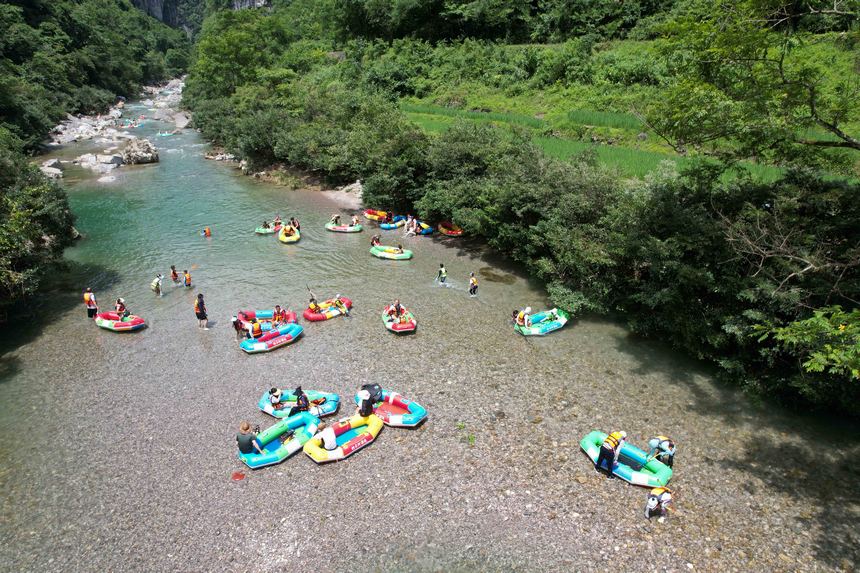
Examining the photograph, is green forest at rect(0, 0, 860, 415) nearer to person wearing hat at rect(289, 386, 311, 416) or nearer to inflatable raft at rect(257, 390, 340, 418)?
inflatable raft at rect(257, 390, 340, 418)

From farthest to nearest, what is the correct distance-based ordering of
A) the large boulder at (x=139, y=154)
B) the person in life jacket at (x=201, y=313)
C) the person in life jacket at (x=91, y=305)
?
the large boulder at (x=139, y=154) < the person in life jacket at (x=91, y=305) < the person in life jacket at (x=201, y=313)

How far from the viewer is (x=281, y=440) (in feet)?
47.2

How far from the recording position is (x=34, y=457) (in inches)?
540

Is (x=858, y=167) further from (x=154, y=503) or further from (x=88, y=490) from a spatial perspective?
(x=88, y=490)

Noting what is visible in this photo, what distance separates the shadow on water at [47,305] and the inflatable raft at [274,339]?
841cm

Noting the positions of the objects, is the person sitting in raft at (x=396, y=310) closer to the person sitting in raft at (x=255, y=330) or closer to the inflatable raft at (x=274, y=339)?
the inflatable raft at (x=274, y=339)

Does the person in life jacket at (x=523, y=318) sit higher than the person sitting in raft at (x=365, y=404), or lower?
higher

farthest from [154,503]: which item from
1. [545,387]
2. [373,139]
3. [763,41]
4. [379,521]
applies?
[373,139]

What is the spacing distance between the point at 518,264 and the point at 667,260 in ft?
33.1

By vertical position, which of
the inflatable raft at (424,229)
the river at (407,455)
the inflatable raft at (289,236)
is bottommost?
the river at (407,455)

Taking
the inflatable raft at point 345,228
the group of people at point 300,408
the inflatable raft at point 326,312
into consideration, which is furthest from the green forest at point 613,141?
the group of people at point 300,408

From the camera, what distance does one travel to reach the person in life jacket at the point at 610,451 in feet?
41.9

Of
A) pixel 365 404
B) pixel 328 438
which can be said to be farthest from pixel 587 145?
pixel 328 438

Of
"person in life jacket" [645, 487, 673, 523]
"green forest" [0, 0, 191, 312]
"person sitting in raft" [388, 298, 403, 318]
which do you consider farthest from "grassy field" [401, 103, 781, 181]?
"green forest" [0, 0, 191, 312]
